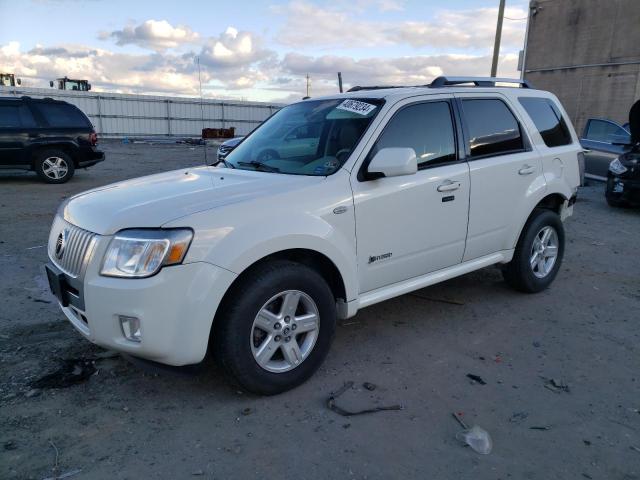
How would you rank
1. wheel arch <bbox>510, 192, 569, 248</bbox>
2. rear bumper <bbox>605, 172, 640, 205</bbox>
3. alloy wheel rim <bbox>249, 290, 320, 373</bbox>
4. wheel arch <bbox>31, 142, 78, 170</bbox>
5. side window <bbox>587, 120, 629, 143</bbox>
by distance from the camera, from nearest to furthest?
alloy wheel rim <bbox>249, 290, 320, 373</bbox>, wheel arch <bbox>510, 192, 569, 248</bbox>, rear bumper <bbox>605, 172, 640, 205</bbox>, side window <bbox>587, 120, 629, 143</bbox>, wheel arch <bbox>31, 142, 78, 170</bbox>

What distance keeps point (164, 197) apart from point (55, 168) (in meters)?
10.4

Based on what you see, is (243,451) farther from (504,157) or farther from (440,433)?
(504,157)

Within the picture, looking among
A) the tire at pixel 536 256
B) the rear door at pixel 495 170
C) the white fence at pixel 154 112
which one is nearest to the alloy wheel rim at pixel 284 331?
the rear door at pixel 495 170

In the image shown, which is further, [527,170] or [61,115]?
[61,115]

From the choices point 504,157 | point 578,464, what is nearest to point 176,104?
point 504,157

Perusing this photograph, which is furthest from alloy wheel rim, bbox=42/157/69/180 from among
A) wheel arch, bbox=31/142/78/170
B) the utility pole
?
the utility pole

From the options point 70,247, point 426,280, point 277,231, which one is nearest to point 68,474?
point 70,247

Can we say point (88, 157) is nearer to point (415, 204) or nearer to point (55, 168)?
point (55, 168)

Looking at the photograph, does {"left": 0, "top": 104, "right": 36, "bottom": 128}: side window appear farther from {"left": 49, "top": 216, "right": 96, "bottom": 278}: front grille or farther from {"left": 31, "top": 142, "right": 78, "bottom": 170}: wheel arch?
{"left": 49, "top": 216, "right": 96, "bottom": 278}: front grille

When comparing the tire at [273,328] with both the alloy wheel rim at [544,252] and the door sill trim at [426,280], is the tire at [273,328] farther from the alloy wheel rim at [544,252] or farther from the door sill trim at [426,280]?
the alloy wheel rim at [544,252]

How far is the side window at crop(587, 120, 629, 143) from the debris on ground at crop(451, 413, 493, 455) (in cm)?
1004

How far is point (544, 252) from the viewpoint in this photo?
5.01 m

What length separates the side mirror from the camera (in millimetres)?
3277

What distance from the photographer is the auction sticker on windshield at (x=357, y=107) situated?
3699 millimetres
